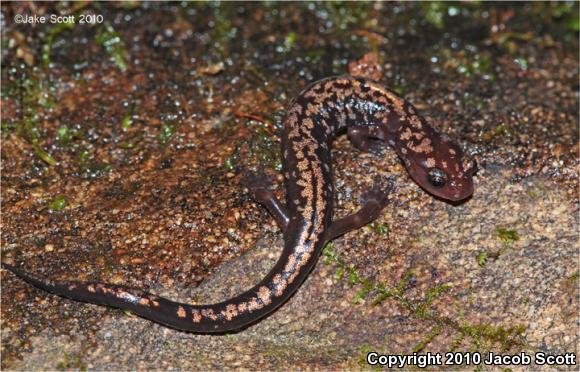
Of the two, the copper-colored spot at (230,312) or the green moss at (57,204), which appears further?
the green moss at (57,204)

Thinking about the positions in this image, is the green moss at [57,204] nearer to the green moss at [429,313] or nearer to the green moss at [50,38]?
the green moss at [50,38]

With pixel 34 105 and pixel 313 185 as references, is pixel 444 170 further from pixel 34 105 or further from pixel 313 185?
pixel 34 105

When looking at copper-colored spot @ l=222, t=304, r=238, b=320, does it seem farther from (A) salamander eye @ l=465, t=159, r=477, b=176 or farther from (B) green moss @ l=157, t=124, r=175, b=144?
(A) salamander eye @ l=465, t=159, r=477, b=176

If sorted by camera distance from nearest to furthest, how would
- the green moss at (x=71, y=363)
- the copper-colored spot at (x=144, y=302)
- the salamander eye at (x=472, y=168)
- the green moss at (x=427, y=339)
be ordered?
the green moss at (x=71, y=363) < the copper-colored spot at (x=144, y=302) < the green moss at (x=427, y=339) < the salamander eye at (x=472, y=168)

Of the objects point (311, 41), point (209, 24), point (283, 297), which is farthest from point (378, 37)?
point (283, 297)

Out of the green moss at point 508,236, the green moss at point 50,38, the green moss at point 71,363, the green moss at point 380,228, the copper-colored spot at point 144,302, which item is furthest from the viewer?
the green moss at point 50,38

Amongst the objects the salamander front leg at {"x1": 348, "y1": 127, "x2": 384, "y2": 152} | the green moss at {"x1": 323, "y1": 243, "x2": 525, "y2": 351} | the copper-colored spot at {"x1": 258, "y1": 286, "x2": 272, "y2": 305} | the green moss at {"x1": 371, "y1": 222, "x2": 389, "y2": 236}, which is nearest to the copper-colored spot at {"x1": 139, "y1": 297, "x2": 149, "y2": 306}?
the copper-colored spot at {"x1": 258, "y1": 286, "x2": 272, "y2": 305}

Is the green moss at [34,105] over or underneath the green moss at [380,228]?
over

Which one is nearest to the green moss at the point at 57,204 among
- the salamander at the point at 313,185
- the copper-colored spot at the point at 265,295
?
the salamander at the point at 313,185

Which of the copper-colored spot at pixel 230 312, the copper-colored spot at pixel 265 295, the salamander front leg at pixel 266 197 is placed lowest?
the copper-colored spot at pixel 230 312
